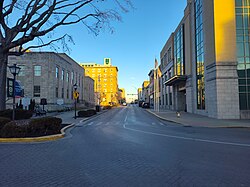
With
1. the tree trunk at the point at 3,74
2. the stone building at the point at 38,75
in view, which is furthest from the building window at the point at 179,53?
the tree trunk at the point at 3,74

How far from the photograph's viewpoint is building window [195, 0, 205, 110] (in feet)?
92.3

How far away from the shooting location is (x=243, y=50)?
2375cm

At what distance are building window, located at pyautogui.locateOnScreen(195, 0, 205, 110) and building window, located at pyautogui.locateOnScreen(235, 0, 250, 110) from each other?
4.83 m

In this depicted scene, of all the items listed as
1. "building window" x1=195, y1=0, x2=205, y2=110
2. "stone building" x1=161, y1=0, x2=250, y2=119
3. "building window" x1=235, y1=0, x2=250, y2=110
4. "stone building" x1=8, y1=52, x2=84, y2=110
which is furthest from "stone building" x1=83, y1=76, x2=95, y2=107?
"building window" x1=235, y1=0, x2=250, y2=110

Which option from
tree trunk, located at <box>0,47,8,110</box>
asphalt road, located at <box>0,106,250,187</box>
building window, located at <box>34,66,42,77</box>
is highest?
building window, located at <box>34,66,42,77</box>

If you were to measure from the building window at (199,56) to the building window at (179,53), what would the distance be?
23.1 feet

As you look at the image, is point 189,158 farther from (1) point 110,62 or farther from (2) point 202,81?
(1) point 110,62

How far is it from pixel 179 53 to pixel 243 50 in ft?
54.3

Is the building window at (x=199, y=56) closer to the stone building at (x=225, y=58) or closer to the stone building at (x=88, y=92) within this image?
the stone building at (x=225, y=58)

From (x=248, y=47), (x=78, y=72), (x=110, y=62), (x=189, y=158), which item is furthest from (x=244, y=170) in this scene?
(x=110, y=62)

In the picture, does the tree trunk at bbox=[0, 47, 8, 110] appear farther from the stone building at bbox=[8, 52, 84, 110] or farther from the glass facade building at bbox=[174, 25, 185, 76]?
the glass facade building at bbox=[174, 25, 185, 76]

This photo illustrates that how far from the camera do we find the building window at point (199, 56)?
28125 mm

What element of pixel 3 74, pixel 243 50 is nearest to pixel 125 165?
pixel 3 74

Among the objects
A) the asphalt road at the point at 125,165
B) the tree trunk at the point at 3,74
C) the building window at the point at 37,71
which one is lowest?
the asphalt road at the point at 125,165
